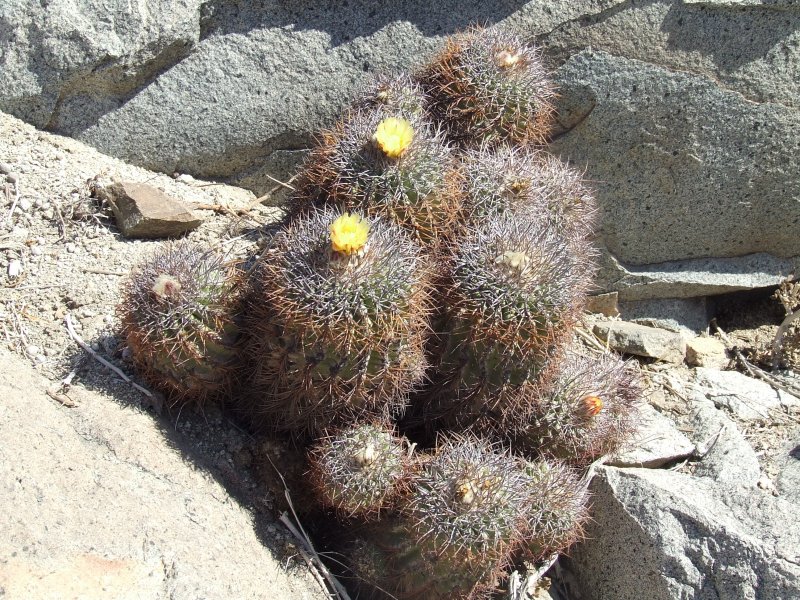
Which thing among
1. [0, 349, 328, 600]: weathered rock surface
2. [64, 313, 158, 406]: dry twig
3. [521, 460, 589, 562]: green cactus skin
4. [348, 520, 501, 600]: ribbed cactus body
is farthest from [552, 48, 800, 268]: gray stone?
Answer: [0, 349, 328, 600]: weathered rock surface

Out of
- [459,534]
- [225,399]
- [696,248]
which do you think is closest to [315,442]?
[225,399]

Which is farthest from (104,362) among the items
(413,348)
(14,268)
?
(413,348)

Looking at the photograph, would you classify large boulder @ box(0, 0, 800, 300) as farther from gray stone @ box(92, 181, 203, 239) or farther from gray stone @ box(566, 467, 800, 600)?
gray stone @ box(566, 467, 800, 600)

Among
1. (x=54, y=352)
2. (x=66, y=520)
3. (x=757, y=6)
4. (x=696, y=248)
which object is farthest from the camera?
(x=696, y=248)

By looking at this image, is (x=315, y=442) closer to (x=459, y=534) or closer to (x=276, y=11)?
(x=459, y=534)

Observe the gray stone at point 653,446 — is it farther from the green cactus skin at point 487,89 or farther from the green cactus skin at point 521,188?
the green cactus skin at point 487,89

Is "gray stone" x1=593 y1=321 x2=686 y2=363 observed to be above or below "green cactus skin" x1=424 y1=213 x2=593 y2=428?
below
